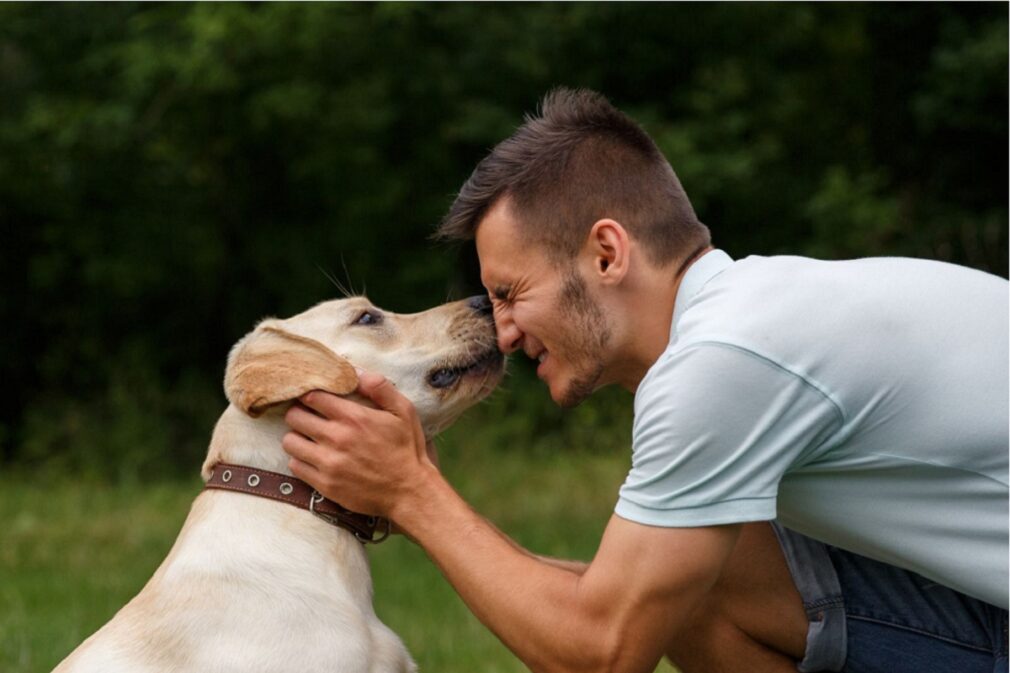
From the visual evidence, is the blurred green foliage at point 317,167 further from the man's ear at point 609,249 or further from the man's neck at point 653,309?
the man's ear at point 609,249

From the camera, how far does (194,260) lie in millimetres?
13312

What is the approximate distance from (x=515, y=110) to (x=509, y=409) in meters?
2.88

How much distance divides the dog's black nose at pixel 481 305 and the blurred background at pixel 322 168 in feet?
23.2

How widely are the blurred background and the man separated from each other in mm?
7343

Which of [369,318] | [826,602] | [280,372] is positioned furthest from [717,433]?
[369,318]

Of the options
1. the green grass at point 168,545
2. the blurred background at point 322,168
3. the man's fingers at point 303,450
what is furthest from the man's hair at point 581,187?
the blurred background at point 322,168

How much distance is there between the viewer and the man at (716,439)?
2869 mm

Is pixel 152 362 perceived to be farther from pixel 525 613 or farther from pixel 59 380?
pixel 525 613

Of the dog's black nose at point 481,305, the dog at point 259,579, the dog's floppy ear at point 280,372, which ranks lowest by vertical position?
the dog at point 259,579

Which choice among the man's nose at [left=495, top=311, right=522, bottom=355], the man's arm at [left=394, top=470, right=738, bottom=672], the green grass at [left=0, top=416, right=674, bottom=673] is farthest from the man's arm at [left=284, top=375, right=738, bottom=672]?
the green grass at [left=0, top=416, right=674, bottom=673]

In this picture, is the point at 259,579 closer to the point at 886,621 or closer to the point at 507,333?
the point at 507,333

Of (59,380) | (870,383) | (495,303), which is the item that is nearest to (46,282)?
(59,380)

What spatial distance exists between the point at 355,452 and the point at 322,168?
9821mm

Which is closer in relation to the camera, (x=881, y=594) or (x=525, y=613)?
(x=525, y=613)
